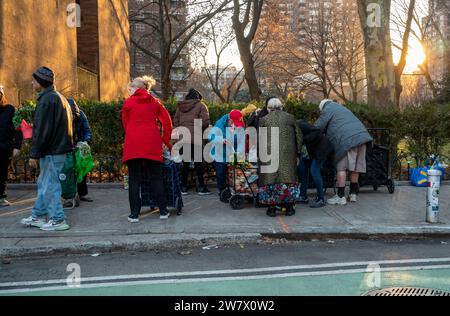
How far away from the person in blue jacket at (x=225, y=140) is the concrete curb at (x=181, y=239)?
2.27 m

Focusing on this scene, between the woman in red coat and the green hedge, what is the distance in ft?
10.9

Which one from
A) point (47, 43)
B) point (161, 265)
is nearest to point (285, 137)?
point (161, 265)

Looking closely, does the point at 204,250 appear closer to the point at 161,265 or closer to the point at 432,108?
the point at 161,265

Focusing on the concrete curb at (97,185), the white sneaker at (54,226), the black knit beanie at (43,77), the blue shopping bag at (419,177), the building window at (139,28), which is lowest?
the white sneaker at (54,226)

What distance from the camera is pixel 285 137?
281 inches

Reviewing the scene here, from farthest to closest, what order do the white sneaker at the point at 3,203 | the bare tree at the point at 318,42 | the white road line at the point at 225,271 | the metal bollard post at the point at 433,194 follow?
the bare tree at the point at 318,42, the white sneaker at the point at 3,203, the metal bollard post at the point at 433,194, the white road line at the point at 225,271

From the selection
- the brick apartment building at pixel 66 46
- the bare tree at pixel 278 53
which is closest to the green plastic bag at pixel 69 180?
the brick apartment building at pixel 66 46

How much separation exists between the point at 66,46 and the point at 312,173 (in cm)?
1022

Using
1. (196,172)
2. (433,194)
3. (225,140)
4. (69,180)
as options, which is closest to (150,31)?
(196,172)

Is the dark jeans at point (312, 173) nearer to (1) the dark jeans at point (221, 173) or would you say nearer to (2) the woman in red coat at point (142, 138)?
(1) the dark jeans at point (221, 173)

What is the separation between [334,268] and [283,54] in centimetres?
3898

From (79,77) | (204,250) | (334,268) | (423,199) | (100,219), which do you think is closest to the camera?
(334,268)

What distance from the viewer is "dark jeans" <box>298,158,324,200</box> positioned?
7914mm

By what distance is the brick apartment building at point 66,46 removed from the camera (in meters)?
10.7
